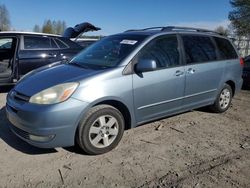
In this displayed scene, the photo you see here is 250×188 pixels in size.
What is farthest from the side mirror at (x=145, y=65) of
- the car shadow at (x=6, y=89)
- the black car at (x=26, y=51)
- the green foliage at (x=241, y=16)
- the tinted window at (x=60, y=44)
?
the green foliage at (x=241, y=16)

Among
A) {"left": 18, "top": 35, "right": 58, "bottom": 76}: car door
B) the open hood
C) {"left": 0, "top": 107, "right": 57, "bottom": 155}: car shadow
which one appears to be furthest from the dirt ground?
the open hood

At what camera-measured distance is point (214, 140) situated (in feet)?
15.5

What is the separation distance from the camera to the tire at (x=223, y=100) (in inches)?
237

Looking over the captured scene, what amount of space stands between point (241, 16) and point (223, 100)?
56.3 feet

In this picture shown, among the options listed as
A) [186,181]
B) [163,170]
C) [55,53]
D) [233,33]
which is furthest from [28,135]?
[233,33]

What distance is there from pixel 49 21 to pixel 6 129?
63810 millimetres

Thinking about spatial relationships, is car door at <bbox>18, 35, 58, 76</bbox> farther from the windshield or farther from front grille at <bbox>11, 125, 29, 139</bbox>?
front grille at <bbox>11, 125, 29, 139</bbox>

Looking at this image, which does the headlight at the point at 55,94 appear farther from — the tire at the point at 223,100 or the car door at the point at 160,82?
the tire at the point at 223,100

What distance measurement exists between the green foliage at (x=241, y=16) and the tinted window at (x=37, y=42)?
54.5 feet

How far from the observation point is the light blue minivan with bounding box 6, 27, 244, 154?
376 centimetres

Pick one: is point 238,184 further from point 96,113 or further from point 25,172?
point 25,172

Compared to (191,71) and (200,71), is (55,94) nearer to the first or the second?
(191,71)

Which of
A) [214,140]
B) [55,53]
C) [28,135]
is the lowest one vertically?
[214,140]

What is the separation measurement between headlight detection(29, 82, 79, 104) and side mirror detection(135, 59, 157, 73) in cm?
95
